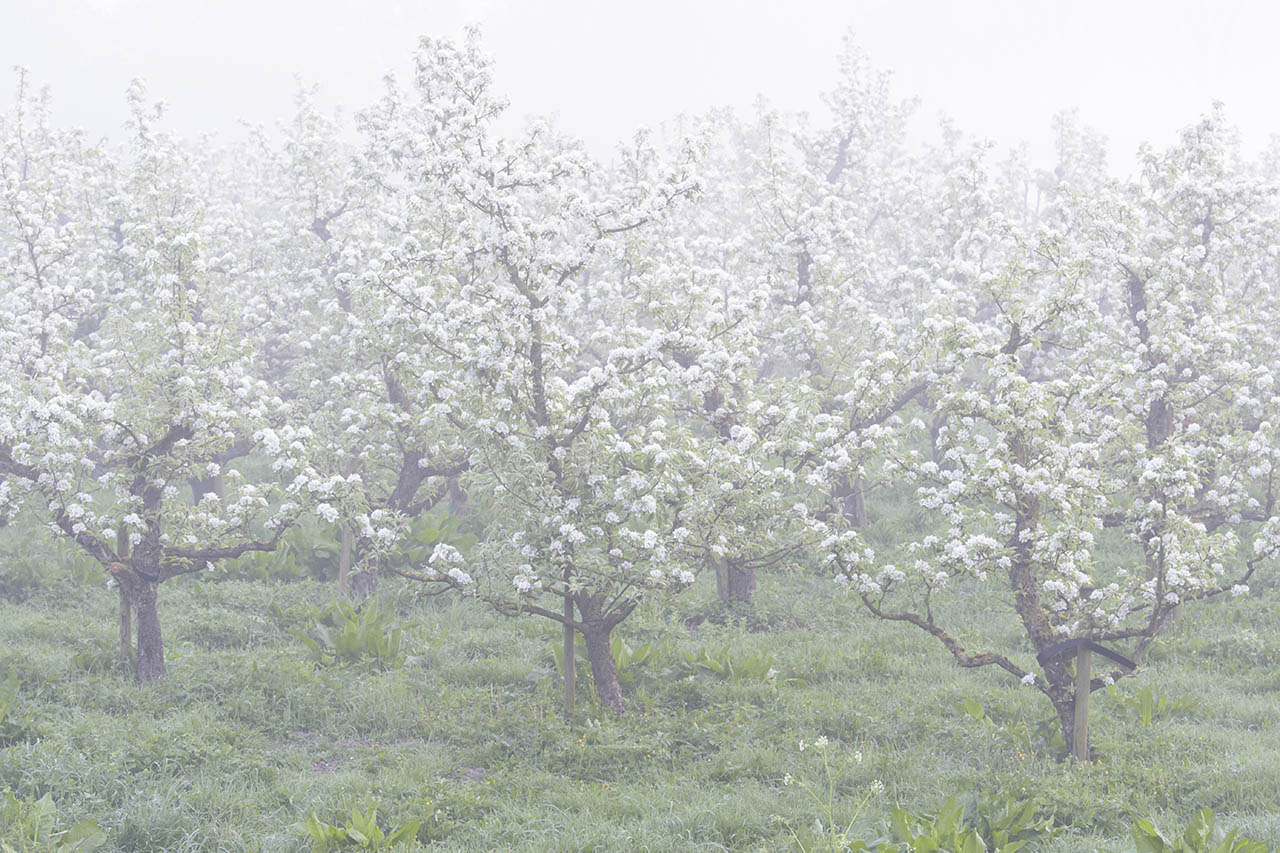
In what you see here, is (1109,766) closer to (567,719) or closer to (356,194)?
(567,719)

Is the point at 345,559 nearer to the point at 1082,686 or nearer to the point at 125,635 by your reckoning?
the point at 125,635

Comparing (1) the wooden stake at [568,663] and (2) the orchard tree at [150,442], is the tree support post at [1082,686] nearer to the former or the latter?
(1) the wooden stake at [568,663]

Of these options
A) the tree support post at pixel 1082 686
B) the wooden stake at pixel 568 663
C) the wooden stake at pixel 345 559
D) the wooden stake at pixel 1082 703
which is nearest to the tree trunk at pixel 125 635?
the wooden stake at pixel 345 559

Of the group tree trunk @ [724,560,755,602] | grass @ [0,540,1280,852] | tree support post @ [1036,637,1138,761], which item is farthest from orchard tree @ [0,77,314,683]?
tree support post @ [1036,637,1138,761]

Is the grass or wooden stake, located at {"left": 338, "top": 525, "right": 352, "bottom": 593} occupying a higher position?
wooden stake, located at {"left": 338, "top": 525, "right": 352, "bottom": 593}

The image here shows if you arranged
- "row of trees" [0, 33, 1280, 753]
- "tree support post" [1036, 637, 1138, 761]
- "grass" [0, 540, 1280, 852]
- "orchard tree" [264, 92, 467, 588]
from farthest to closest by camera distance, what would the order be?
"orchard tree" [264, 92, 467, 588], "row of trees" [0, 33, 1280, 753], "tree support post" [1036, 637, 1138, 761], "grass" [0, 540, 1280, 852]

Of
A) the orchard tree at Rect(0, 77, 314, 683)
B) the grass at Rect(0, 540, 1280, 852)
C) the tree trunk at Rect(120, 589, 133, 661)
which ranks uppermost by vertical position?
the orchard tree at Rect(0, 77, 314, 683)

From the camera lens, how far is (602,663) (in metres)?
12.9

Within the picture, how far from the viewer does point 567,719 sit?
12.4 metres

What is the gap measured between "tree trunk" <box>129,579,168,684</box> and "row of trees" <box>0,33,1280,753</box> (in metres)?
0.04

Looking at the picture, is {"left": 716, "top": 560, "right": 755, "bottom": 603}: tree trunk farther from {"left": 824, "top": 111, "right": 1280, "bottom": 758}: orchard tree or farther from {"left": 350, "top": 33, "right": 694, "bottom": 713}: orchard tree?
{"left": 350, "top": 33, "right": 694, "bottom": 713}: orchard tree

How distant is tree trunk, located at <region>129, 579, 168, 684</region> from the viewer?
13156 millimetres

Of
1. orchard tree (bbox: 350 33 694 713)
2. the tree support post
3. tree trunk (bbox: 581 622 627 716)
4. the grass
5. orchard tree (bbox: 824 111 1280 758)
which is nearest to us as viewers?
the grass

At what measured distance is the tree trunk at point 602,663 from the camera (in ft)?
41.9
